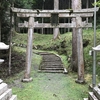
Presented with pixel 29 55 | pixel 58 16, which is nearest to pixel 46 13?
pixel 58 16

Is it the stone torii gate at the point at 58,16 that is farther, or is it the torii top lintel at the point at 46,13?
the torii top lintel at the point at 46,13

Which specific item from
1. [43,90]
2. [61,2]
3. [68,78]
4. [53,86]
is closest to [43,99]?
[43,90]

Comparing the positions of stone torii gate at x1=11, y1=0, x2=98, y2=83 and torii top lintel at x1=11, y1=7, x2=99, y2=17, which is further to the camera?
torii top lintel at x1=11, y1=7, x2=99, y2=17

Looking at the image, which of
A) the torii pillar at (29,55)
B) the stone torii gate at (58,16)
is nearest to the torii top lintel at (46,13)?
the stone torii gate at (58,16)

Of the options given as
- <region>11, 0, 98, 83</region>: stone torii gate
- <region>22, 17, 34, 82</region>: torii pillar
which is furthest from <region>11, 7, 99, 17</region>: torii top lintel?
<region>22, 17, 34, 82</region>: torii pillar

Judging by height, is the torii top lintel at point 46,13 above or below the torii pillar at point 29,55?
above

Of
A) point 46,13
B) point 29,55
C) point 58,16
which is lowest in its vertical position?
point 29,55

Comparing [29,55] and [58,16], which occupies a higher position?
[58,16]

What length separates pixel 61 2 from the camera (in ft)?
76.9

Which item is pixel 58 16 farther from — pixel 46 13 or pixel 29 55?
pixel 29 55

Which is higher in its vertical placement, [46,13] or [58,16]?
[46,13]

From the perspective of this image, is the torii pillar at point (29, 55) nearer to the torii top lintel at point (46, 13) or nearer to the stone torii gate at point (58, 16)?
the stone torii gate at point (58, 16)

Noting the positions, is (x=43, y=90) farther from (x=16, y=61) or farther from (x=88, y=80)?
(x=16, y=61)

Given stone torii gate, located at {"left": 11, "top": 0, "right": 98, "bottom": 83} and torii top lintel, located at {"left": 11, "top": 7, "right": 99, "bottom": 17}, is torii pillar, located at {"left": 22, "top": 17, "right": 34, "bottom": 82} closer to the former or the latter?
stone torii gate, located at {"left": 11, "top": 0, "right": 98, "bottom": 83}
